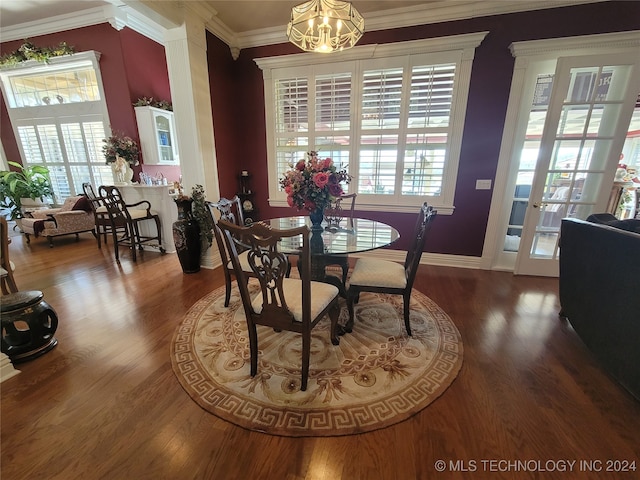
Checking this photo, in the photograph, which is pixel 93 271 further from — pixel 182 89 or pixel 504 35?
pixel 504 35

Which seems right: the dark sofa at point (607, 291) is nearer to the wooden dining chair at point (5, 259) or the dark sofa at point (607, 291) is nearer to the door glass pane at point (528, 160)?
the door glass pane at point (528, 160)

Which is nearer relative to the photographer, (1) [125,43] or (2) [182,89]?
(2) [182,89]

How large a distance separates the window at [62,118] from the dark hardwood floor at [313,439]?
391 centimetres

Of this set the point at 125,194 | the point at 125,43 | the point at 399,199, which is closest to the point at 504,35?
the point at 399,199

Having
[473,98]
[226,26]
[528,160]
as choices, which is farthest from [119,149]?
[528,160]

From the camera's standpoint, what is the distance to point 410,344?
196cm

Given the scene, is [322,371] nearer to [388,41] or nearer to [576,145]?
[576,145]

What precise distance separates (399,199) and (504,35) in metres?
2.05

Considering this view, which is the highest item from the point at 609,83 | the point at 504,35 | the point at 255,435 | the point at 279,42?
the point at 279,42

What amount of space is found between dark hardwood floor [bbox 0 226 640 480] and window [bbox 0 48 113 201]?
12.8 feet

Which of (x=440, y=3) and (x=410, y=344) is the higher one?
(x=440, y=3)

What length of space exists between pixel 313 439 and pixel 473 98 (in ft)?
12.0

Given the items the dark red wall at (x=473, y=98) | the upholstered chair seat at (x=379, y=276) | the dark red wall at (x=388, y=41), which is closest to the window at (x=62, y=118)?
the dark red wall at (x=388, y=41)

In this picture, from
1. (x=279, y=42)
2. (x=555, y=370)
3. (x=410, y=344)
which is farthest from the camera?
(x=279, y=42)
